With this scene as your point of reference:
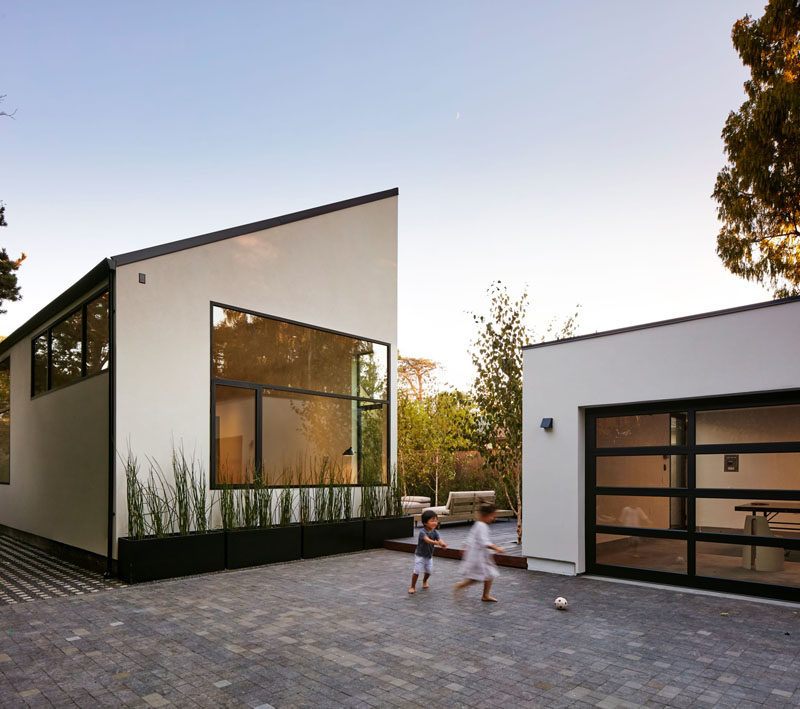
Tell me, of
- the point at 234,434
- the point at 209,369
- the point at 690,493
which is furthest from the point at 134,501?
the point at 690,493

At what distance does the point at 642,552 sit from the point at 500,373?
10.4 feet

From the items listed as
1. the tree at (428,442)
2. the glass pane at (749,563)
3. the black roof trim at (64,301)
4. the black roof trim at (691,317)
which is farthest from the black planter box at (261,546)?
the tree at (428,442)

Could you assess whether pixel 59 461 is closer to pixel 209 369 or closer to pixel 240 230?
pixel 209 369

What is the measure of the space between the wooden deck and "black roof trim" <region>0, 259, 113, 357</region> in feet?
17.8

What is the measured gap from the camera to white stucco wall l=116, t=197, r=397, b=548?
6.71 m

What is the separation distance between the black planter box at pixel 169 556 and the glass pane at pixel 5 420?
6416 millimetres

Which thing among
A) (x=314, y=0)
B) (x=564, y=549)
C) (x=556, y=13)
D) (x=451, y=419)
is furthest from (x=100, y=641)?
(x=451, y=419)

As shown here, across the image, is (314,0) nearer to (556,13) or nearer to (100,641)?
(556,13)

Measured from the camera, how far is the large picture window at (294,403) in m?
7.79

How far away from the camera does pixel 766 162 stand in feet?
33.4

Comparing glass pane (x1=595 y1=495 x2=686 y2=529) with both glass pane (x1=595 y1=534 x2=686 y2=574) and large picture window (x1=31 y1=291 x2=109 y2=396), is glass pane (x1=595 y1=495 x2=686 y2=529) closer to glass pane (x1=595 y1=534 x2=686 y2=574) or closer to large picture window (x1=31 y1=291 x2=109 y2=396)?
glass pane (x1=595 y1=534 x2=686 y2=574)

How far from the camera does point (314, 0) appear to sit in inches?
346

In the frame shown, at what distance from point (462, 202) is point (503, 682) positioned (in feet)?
31.3

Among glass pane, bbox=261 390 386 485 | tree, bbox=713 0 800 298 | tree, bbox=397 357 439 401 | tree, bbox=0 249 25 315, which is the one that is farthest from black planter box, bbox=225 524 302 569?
tree, bbox=397 357 439 401
